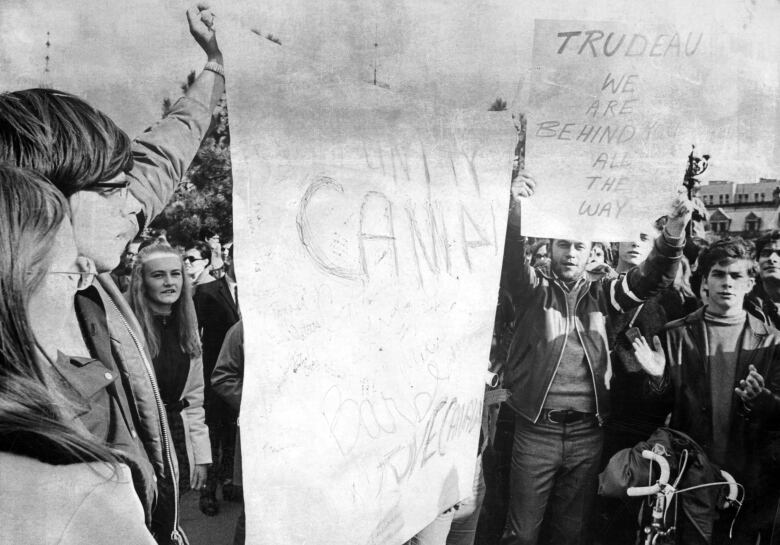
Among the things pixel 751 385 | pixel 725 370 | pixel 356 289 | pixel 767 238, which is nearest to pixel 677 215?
pixel 767 238

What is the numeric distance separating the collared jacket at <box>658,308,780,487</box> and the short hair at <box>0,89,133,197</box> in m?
2.47

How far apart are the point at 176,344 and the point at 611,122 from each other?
2.06 meters

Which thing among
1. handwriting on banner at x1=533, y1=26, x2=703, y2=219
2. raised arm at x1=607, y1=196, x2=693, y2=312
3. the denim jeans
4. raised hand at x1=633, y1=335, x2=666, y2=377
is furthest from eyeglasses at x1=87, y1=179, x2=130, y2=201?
raised hand at x1=633, y1=335, x2=666, y2=377

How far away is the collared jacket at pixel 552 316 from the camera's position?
3.05 metres

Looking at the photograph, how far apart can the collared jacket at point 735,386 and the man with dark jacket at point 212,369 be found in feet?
6.31

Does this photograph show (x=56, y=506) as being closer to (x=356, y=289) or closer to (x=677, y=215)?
(x=356, y=289)

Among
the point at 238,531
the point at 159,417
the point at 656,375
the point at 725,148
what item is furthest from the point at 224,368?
the point at 725,148

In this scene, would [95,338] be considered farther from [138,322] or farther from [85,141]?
[85,141]

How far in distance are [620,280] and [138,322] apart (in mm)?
2045

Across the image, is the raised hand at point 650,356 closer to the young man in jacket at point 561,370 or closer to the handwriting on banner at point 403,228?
the young man in jacket at point 561,370

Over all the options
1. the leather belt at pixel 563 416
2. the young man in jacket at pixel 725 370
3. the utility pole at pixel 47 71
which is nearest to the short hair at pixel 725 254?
the young man in jacket at pixel 725 370

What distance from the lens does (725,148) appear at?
124 inches

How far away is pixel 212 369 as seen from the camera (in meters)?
2.70

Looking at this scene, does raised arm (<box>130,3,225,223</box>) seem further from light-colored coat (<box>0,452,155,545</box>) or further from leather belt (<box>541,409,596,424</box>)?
leather belt (<box>541,409,596,424</box>)
